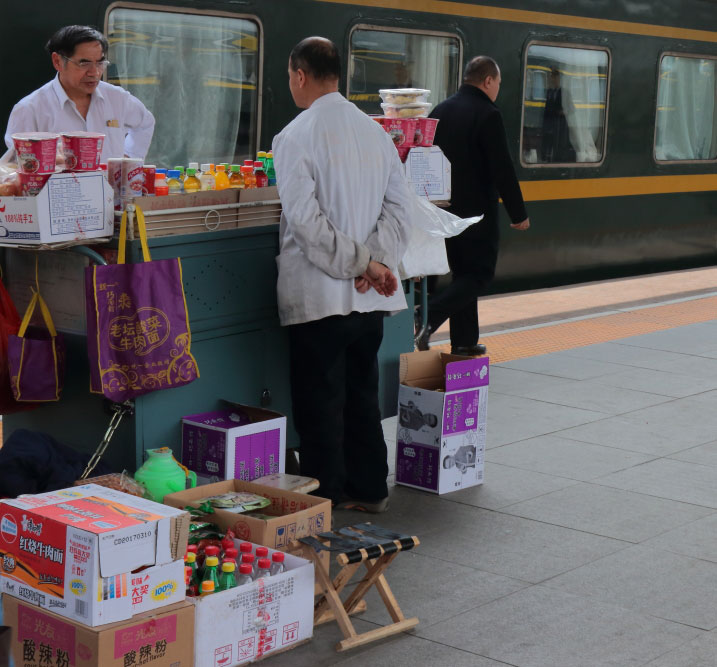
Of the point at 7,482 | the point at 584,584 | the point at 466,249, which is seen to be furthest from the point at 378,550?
the point at 466,249

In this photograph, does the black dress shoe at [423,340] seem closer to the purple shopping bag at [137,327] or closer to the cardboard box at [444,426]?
the cardboard box at [444,426]

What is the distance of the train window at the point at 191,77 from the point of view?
5812mm

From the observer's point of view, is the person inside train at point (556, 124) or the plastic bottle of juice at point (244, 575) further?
the person inside train at point (556, 124)

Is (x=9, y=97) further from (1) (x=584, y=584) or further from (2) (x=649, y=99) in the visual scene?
(2) (x=649, y=99)

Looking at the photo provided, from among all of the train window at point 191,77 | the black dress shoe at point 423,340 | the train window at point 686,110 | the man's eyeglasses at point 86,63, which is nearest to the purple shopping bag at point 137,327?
the man's eyeglasses at point 86,63

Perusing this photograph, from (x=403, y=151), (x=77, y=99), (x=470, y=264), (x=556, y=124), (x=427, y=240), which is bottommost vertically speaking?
→ (x=470, y=264)

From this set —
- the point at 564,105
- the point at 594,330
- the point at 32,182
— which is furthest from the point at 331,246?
the point at 564,105

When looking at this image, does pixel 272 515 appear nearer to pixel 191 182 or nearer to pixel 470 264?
pixel 191 182

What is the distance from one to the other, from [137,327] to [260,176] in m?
0.97

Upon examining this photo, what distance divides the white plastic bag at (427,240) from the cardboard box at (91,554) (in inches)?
77.1

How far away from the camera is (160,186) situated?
4031 mm

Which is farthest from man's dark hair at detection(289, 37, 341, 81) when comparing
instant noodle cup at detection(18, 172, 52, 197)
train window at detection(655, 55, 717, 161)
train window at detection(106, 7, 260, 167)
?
train window at detection(655, 55, 717, 161)

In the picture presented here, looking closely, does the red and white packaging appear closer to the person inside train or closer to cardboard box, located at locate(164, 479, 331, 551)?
cardboard box, located at locate(164, 479, 331, 551)

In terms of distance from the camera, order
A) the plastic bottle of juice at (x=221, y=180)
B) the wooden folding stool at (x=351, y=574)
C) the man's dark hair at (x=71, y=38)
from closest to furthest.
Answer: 1. the wooden folding stool at (x=351, y=574)
2. the plastic bottle of juice at (x=221, y=180)
3. the man's dark hair at (x=71, y=38)
